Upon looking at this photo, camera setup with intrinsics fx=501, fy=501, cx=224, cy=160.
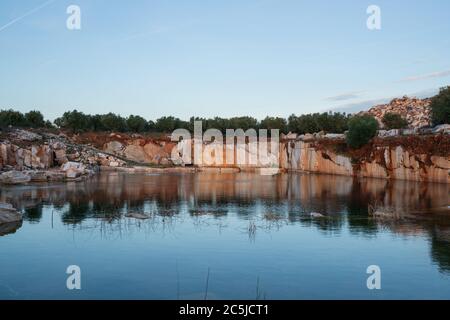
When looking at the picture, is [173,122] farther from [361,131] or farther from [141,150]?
[361,131]

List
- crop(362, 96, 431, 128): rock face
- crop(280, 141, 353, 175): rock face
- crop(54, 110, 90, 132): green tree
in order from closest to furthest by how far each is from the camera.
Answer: crop(280, 141, 353, 175): rock face
crop(54, 110, 90, 132): green tree
crop(362, 96, 431, 128): rock face

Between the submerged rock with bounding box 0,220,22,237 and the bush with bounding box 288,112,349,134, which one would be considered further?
the bush with bounding box 288,112,349,134

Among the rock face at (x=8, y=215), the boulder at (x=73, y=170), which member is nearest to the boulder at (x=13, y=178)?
the boulder at (x=73, y=170)

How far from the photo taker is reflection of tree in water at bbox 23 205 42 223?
83.8 ft

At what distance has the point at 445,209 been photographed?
92.7 ft

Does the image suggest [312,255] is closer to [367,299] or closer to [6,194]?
[367,299]

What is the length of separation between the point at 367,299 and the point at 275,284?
→ 2.52 metres

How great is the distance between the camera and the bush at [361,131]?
6000 centimetres

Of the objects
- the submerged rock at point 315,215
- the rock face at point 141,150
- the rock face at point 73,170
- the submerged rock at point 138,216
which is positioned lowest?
the submerged rock at point 315,215

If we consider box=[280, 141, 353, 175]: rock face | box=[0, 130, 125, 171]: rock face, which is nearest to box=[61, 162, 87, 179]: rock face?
box=[0, 130, 125, 171]: rock face

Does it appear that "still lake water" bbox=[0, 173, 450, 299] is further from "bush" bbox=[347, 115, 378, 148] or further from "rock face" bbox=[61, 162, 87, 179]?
"bush" bbox=[347, 115, 378, 148]

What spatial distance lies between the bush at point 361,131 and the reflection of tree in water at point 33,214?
40953 millimetres

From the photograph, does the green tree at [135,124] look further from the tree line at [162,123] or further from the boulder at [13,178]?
the boulder at [13,178]

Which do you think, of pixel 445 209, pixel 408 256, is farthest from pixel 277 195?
pixel 408 256
